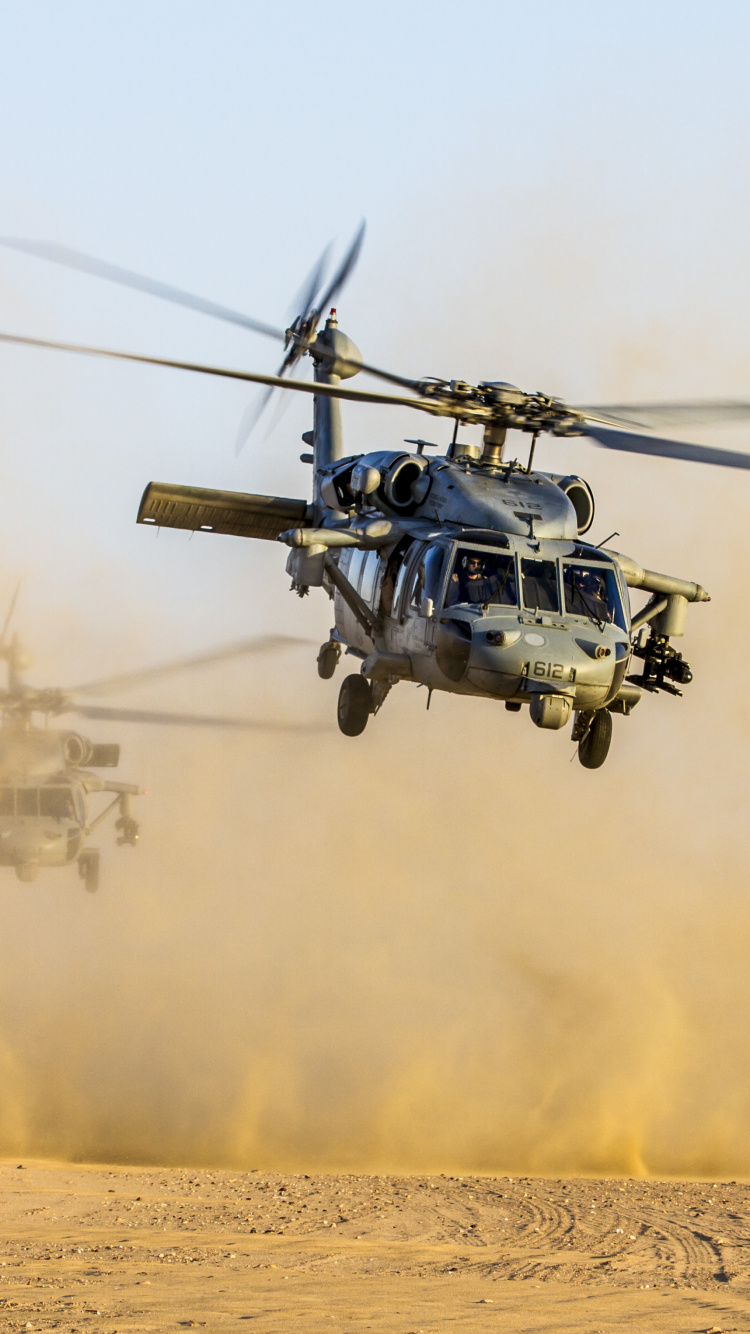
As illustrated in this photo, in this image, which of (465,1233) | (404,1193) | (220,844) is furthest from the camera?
(220,844)

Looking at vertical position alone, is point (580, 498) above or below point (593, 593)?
above

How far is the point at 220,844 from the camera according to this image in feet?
104

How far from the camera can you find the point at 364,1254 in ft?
→ 48.6

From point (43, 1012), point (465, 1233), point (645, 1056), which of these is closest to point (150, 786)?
point (43, 1012)

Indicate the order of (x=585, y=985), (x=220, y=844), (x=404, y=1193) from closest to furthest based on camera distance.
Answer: (x=404, y=1193) → (x=585, y=985) → (x=220, y=844)

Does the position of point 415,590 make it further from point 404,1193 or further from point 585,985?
point 585,985

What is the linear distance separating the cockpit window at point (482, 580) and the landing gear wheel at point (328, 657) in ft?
12.3

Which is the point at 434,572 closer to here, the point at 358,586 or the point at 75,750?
the point at 358,586

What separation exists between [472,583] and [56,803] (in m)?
13.7

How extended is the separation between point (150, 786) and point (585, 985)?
1014 centimetres

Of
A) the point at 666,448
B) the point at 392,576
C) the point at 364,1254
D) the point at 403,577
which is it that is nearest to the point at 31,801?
the point at 392,576

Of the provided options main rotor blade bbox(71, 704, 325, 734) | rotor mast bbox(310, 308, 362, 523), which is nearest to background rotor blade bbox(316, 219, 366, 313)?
rotor mast bbox(310, 308, 362, 523)

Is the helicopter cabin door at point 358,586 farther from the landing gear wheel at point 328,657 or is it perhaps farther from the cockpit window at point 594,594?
the cockpit window at point 594,594

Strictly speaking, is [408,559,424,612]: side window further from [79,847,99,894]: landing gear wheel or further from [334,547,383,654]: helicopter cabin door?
[79,847,99,894]: landing gear wheel
